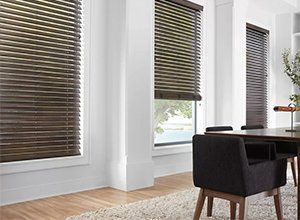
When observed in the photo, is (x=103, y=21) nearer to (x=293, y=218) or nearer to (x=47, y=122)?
(x=47, y=122)

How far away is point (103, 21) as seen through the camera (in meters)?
3.93

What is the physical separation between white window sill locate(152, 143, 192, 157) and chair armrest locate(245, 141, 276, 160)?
1.78m

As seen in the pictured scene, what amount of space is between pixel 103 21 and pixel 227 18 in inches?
87.2

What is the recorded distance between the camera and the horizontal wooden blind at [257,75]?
6344 mm

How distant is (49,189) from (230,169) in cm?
202

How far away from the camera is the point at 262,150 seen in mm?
2732

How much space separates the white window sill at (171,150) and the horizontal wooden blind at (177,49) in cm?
68

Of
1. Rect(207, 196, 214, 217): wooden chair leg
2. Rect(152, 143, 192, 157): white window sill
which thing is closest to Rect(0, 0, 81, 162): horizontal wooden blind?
Rect(152, 143, 192, 157): white window sill

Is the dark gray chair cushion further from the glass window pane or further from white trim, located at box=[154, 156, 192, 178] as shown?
the glass window pane

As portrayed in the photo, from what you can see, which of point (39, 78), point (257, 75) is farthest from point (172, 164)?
point (257, 75)

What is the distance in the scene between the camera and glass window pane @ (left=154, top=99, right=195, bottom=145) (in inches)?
183

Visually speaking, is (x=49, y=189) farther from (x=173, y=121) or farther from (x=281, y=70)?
(x=281, y=70)

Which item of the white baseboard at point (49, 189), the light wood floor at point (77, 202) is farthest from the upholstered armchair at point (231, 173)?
the white baseboard at point (49, 189)

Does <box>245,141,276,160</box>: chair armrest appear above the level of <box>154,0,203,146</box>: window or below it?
below
